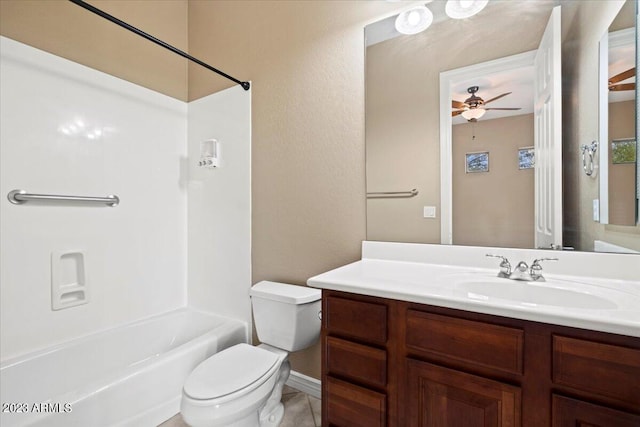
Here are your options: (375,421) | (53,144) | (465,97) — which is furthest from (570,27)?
(53,144)

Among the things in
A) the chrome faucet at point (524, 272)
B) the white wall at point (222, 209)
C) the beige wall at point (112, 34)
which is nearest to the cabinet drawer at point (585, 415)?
the chrome faucet at point (524, 272)

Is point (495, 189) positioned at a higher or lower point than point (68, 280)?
higher

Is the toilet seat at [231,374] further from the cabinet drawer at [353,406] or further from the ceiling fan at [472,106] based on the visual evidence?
the ceiling fan at [472,106]

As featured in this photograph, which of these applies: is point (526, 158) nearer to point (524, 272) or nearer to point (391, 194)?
point (524, 272)

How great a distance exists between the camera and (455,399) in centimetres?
92

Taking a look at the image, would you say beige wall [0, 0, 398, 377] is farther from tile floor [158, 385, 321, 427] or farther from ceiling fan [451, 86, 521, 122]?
ceiling fan [451, 86, 521, 122]

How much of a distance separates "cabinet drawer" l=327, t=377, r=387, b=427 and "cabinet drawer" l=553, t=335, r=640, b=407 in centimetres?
54

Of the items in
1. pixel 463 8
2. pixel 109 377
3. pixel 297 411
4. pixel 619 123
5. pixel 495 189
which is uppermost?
pixel 463 8

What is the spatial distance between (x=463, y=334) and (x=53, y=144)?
225 cm

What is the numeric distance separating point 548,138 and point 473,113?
1.04ft

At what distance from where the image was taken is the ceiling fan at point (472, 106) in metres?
1.37

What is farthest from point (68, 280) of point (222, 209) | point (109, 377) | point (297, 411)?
point (297, 411)

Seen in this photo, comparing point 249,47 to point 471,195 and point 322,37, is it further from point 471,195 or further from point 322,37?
point 471,195

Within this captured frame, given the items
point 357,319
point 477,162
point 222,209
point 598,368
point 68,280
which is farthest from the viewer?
point 222,209
